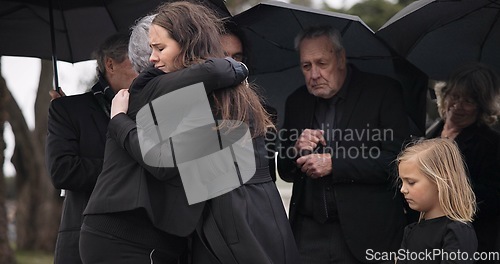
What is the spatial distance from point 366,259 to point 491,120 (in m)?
1.13

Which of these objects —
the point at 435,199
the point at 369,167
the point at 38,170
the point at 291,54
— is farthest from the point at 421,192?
the point at 38,170

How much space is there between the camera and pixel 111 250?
10.9 ft

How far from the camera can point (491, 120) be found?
4.81 metres

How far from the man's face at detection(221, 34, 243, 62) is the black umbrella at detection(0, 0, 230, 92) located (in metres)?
0.50

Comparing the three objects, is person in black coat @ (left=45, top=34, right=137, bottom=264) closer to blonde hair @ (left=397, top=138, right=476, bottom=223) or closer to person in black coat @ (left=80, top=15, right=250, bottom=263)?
person in black coat @ (left=80, top=15, right=250, bottom=263)

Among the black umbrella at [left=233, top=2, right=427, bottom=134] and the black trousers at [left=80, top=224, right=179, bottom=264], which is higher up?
the black umbrella at [left=233, top=2, right=427, bottom=134]

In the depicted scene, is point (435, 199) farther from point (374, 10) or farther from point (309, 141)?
point (374, 10)

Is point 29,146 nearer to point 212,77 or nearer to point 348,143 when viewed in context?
point 348,143

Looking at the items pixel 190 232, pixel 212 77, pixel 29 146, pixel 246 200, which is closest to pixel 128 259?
pixel 190 232

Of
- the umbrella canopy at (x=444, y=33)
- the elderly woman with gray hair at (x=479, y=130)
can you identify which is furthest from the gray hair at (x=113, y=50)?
the elderly woman with gray hair at (x=479, y=130)

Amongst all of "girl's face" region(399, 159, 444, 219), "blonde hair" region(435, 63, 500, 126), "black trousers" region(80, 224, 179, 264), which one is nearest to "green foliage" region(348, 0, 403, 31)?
"blonde hair" region(435, 63, 500, 126)

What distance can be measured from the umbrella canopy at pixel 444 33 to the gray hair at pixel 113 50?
1.31 m

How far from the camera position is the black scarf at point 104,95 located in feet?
14.0

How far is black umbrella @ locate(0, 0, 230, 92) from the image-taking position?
4961 mm
